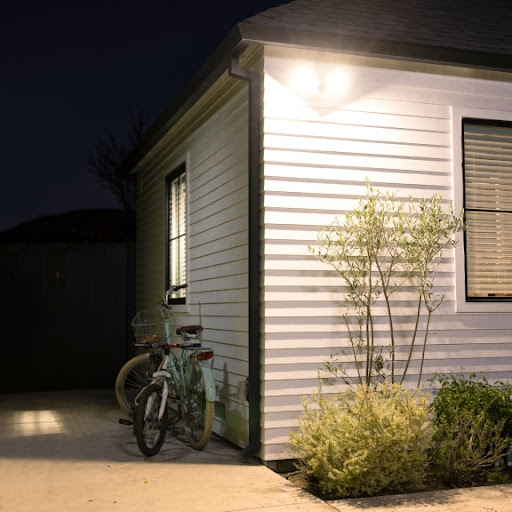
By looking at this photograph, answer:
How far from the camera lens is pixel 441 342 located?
5.99 metres

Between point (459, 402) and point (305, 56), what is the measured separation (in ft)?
9.24

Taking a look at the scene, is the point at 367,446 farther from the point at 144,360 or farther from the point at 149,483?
the point at 144,360

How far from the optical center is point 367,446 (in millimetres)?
4789

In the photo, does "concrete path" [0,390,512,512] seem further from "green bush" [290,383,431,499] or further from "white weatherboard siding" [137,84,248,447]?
"white weatherboard siding" [137,84,248,447]

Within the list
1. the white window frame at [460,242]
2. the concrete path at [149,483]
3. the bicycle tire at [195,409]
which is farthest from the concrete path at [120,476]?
the white window frame at [460,242]

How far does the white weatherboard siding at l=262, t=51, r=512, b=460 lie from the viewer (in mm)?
5551

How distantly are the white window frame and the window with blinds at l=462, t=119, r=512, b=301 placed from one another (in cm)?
7

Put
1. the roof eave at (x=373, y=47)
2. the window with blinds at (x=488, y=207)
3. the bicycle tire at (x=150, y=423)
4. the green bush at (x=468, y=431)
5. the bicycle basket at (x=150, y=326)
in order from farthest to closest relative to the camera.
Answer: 1. the bicycle basket at (x=150, y=326)
2. the window with blinds at (x=488, y=207)
3. the bicycle tire at (x=150, y=423)
4. the roof eave at (x=373, y=47)
5. the green bush at (x=468, y=431)

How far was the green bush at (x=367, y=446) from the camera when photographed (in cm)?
479

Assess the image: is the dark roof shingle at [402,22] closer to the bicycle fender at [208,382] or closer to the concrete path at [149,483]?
the bicycle fender at [208,382]

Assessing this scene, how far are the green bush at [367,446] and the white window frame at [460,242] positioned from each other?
1295mm

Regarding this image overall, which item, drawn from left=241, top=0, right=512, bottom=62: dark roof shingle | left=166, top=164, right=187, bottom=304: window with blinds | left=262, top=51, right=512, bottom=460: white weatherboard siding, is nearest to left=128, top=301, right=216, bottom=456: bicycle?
left=262, top=51, right=512, bottom=460: white weatherboard siding

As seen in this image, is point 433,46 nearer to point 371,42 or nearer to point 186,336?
point 371,42

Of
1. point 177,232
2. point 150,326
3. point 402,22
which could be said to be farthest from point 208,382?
point 402,22
